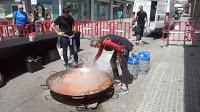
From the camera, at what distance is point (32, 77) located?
8219mm

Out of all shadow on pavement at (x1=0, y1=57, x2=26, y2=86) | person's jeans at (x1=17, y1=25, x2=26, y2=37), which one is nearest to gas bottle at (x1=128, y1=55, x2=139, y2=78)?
shadow on pavement at (x1=0, y1=57, x2=26, y2=86)

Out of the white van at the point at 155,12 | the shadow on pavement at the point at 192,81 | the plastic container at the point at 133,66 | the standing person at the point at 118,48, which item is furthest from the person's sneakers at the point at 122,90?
the white van at the point at 155,12

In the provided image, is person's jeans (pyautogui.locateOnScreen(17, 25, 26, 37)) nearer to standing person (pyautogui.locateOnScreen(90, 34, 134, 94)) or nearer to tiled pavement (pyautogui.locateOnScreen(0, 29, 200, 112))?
tiled pavement (pyautogui.locateOnScreen(0, 29, 200, 112))

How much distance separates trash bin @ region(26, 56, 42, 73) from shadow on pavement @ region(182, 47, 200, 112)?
15.6ft

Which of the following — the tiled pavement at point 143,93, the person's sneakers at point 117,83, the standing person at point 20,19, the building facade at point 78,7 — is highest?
the building facade at point 78,7

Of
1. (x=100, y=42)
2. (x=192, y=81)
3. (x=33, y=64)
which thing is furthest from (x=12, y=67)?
(x=192, y=81)

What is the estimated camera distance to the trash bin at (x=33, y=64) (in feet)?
28.3

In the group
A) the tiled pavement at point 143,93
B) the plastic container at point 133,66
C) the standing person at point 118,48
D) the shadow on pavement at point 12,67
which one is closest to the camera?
the tiled pavement at point 143,93

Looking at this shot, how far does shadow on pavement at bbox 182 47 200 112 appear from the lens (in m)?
5.90

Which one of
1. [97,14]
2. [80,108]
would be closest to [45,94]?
[80,108]

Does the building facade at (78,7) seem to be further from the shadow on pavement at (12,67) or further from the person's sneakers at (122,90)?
the person's sneakers at (122,90)

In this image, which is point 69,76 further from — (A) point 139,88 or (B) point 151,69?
(B) point 151,69

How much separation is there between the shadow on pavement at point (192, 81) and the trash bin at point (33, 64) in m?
4.77

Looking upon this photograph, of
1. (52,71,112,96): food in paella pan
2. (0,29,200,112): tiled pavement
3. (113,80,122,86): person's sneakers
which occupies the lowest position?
(0,29,200,112): tiled pavement
